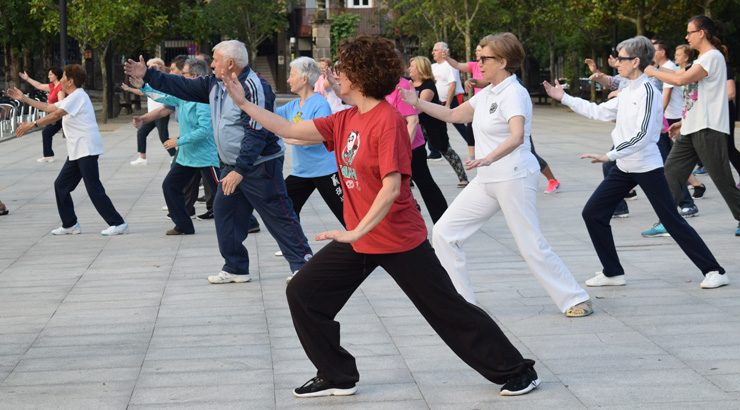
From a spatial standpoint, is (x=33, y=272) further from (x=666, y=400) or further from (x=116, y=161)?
(x=116, y=161)

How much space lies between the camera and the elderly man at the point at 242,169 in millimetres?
8211

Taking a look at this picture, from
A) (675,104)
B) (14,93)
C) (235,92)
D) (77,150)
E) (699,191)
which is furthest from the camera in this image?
(699,191)

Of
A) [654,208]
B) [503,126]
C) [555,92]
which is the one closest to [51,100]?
[555,92]

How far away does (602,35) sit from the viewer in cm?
4575

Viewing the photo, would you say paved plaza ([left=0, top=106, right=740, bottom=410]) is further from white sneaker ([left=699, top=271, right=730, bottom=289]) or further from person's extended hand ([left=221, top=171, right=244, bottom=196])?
person's extended hand ([left=221, top=171, right=244, bottom=196])

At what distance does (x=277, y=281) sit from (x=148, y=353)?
2369 mm

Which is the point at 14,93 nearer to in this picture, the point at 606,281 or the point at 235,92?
the point at 606,281

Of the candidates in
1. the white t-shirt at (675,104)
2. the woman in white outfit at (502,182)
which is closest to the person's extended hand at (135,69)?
the woman in white outfit at (502,182)

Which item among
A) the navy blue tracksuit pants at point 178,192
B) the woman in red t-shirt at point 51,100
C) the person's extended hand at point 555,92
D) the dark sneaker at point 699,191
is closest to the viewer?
the person's extended hand at point 555,92

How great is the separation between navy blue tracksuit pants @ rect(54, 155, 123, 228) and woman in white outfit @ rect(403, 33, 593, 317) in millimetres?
5286

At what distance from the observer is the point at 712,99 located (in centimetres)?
952

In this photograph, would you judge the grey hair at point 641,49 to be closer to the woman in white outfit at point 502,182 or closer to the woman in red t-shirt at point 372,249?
the woman in white outfit at point 502,182

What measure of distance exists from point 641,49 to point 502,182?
168 cm

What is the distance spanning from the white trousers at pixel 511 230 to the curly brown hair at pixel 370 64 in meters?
1.86
